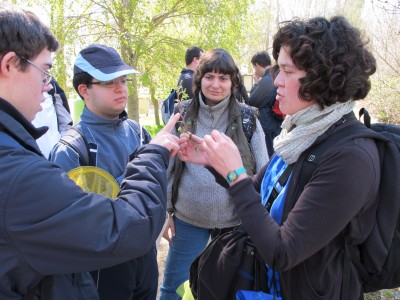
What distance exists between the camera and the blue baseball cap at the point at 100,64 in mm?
2168

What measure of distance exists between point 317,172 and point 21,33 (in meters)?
1.20

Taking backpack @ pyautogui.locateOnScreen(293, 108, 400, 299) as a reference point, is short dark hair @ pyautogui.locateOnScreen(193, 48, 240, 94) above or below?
above

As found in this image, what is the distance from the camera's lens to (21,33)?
3.96 ft

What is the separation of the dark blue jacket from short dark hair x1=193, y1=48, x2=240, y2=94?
5.76 ft

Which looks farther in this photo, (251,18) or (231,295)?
(251,18)

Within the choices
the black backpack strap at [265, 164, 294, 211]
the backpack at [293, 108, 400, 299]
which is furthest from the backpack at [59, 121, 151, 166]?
the backpack at [293, 108, 400, 299]

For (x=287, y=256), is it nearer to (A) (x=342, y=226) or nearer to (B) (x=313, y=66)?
(A) (x=342, y=226)

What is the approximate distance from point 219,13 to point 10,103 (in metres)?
7.88

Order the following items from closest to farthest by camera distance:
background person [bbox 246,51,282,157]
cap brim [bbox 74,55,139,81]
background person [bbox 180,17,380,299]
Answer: background person [bbox 180,17,380,299]
cap brim [bbox 74,55,139,81]
background person [bbox 246,51,282,157]

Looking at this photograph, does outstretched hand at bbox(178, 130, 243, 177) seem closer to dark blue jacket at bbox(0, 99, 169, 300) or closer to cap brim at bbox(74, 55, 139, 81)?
dark blue jacket at bbox(0, 99, 169, 300)

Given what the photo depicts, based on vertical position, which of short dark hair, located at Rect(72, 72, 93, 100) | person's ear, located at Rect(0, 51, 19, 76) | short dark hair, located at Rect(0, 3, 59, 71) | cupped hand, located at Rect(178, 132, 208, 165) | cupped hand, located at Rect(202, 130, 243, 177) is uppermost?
short dark hair, located at Rect(0, 3, 59, 71)

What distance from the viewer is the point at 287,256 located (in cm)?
130

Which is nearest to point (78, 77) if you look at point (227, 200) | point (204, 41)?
point (227, 200)

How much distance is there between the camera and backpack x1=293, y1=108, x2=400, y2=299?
1.32 m
